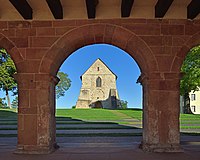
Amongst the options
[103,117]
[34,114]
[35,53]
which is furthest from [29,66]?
[103,117]

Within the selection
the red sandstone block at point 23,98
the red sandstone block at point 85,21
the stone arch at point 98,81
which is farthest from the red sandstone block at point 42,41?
the stone arch at point 98,81

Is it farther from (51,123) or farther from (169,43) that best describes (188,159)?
(51,123)

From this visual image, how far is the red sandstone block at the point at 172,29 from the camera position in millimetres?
6641

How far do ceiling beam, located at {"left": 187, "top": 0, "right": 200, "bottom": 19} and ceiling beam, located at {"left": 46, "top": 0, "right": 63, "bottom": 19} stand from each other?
284 cm

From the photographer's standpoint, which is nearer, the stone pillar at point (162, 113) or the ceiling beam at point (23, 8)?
the ceiling beam at point (23, 8)

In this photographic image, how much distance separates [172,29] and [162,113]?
2002 mm

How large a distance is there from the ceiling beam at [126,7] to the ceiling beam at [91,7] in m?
0.60

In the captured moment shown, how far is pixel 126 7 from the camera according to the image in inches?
239

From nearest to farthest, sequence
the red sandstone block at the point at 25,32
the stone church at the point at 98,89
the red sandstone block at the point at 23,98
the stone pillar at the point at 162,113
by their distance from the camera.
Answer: the stone pillar at the point at 162,113
the red sandstone block at the point at 23,98
the red sandstone block at the point at 25,32
the stone church at the point at 98,89

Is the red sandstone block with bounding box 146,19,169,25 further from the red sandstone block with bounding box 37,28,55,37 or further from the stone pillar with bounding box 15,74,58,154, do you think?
the stone pillar with bounding box 15,74,58,154

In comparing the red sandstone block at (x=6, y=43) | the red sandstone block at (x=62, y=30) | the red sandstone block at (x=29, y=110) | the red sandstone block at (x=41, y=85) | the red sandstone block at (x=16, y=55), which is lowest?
the red sandstone block at (x=29, y=110)

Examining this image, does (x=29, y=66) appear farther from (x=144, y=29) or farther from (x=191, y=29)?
(x=191, y=29)

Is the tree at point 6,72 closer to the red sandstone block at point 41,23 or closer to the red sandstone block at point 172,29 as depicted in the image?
the red sandstone block at point 41,23

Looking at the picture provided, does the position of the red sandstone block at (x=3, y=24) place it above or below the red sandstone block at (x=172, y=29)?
above
